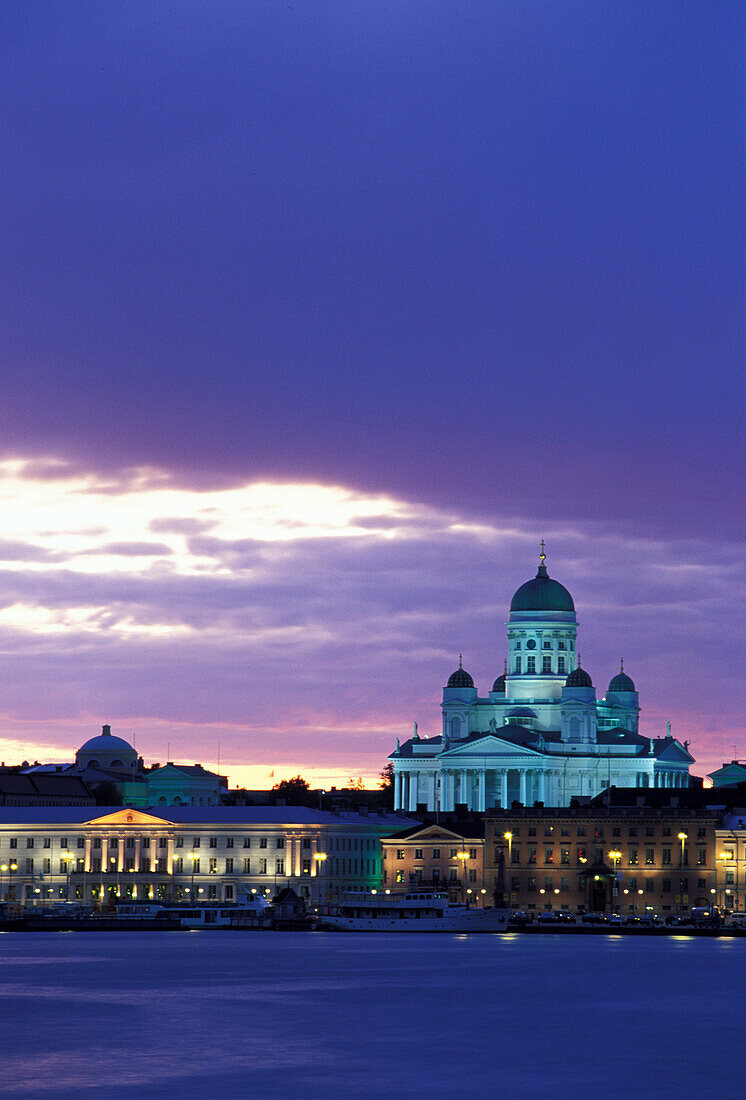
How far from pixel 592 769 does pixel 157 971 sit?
327 ft

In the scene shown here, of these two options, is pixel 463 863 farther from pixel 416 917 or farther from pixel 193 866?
pixel 193 866

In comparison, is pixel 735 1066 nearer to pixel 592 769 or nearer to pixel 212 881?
pixel 212 881

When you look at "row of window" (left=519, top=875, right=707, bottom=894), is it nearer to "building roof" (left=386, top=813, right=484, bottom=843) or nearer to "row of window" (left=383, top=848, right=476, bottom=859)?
"row of window" (left=383, top=848, right=476, bottom=859)

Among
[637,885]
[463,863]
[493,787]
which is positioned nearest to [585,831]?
[637,885]

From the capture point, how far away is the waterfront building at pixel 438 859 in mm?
162625

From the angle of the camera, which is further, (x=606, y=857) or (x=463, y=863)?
(x=463, y=863)

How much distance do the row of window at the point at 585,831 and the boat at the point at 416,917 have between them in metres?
14.6

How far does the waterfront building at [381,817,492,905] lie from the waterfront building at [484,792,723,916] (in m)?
1.13

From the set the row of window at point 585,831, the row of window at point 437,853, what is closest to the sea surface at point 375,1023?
the row of window at point 585,831

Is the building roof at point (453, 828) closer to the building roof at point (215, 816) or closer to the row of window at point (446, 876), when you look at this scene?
the row of window at point (446, 876)

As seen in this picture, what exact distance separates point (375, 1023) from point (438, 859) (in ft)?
289

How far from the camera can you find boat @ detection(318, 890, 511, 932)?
470ft

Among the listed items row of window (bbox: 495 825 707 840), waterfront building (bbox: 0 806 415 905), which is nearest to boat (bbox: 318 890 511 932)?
row of window (bbox: 495 825 707 840)

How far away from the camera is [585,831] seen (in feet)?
527
